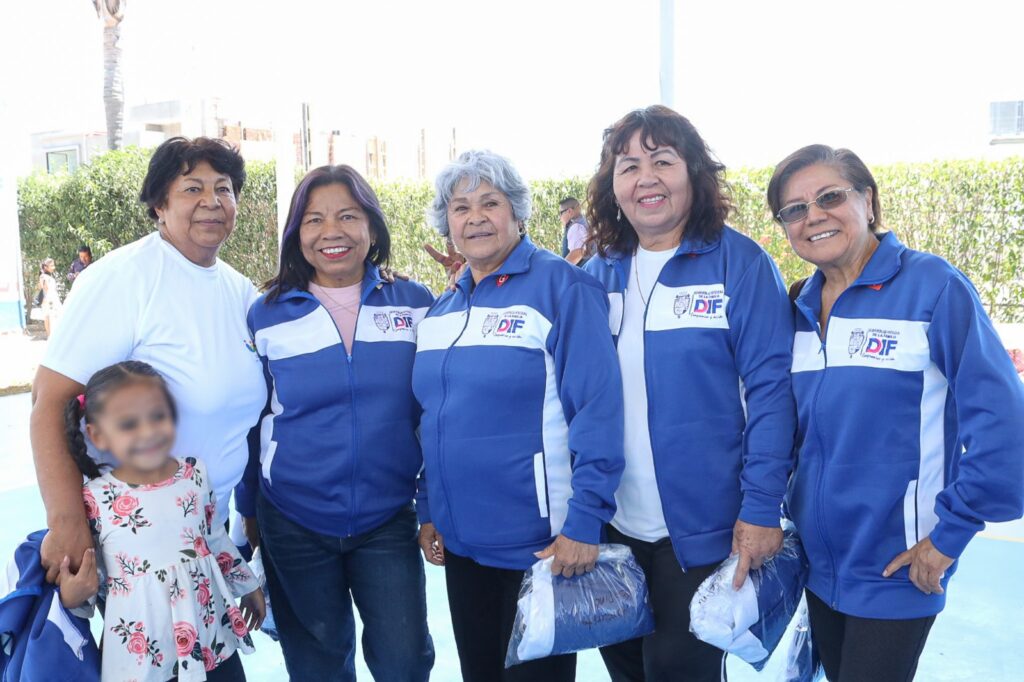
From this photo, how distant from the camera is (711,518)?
225 centimetres

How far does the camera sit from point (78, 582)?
2.12 meters

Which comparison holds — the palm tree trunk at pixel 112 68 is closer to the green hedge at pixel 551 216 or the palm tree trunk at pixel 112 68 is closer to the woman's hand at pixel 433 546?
the green hedge at pixel 551 216

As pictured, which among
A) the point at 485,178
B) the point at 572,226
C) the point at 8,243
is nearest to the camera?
the point at 485,178

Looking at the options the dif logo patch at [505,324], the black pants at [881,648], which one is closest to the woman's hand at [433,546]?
the dif logo patch at [505,324]

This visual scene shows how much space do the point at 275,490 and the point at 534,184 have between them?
1201cm

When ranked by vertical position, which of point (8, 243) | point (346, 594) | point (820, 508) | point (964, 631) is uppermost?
point (8, 243)

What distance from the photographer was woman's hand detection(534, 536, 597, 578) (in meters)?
2.25

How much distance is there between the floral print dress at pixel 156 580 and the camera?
7.10 feet

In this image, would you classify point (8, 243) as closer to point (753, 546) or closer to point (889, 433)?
point (753, 546)

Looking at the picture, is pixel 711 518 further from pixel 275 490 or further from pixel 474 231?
pixel 275 490

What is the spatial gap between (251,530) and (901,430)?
83.2 inches

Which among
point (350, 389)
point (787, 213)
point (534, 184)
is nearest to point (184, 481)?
point (350, 389)

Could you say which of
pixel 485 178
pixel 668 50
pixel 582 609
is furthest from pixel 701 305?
pixel 668 50

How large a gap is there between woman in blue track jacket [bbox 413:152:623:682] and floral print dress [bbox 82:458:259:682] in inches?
26.8
